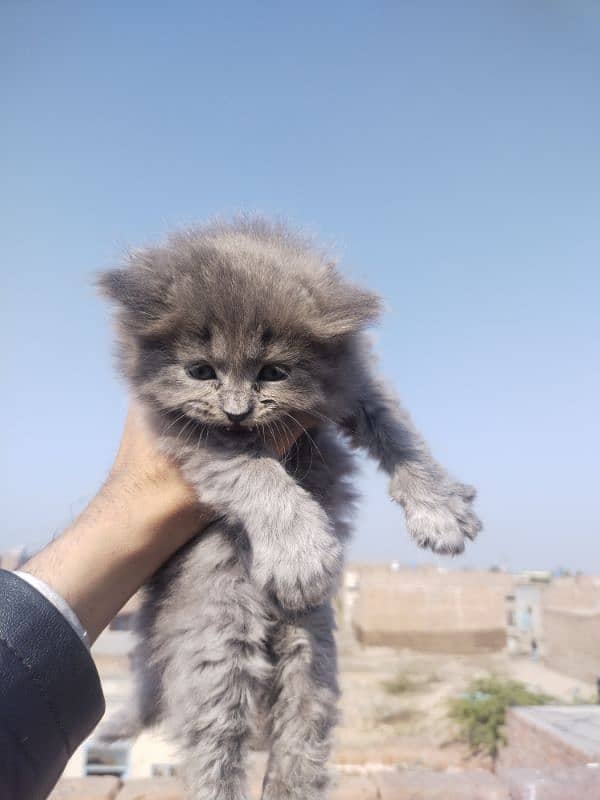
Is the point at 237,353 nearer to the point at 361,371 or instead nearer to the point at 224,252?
the point at 224,252

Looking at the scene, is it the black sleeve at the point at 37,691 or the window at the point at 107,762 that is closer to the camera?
the black sleeve at the point at 37,691

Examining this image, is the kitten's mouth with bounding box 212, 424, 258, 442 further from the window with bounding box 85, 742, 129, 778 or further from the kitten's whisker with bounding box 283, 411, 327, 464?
the window with bounding box 85, 742, 129, 778

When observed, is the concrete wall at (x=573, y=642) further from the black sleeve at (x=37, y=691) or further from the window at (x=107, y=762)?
the black sleeve at (x=37, y=691)

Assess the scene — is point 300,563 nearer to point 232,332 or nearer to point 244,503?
point 244,503

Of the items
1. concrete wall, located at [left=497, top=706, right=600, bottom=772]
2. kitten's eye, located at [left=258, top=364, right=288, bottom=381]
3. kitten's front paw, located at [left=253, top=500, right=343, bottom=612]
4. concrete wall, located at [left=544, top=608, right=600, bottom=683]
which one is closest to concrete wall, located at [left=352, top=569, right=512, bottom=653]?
concrete wall, located at [left=544, top=608, right=600, bottom=683]

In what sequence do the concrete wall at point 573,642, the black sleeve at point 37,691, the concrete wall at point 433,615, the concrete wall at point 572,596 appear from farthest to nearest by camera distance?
the concrete wall at point 572,596
the concrete wall at point 433,615
the concrete wall at point 573,642
the black sleeve at point 37,691

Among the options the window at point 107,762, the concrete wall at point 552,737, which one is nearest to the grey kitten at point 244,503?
the concrete wall at point 552,737
